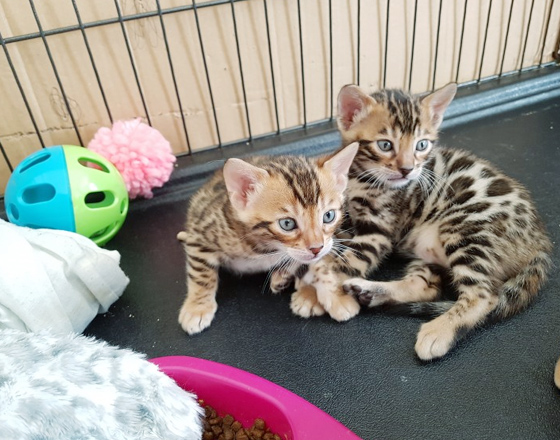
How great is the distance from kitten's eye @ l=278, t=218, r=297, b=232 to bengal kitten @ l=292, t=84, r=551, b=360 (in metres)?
0.22

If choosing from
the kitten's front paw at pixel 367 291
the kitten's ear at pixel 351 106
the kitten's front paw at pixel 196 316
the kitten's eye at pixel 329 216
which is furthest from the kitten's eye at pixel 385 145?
the kitten's front paw at pixel 196 316

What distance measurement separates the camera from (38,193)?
5.27ft

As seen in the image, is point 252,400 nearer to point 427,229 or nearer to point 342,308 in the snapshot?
point 342,308

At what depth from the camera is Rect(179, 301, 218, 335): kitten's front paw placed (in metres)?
1.38

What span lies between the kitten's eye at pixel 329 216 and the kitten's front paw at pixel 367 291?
210 millimetres

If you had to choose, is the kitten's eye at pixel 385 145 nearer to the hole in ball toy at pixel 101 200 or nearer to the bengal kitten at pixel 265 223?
the bengal kitten at pixel 265 223

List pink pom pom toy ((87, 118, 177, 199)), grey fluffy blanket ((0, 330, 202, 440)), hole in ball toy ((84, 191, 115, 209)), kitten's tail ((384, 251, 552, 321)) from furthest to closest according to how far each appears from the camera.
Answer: pink pom pom toy ((87, 118, 177, 199)), hole in ball toy ((84, 191, 115, 209)), kitten's tail ((384, 251, 552, 321)), grey fluffy blanket ((0, 330, 202, 440))

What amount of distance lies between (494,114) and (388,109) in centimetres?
124

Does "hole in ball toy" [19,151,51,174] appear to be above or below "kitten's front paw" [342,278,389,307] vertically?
above

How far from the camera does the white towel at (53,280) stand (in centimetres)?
120

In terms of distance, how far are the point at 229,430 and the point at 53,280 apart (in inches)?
24.5

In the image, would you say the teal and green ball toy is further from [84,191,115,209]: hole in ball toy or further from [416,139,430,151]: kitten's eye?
[416,139,430,151]: kitten's eye

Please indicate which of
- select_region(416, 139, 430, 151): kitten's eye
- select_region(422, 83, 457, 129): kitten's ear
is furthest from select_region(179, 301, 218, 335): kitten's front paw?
select_region(422, 83, 457, 129): kitten's ear

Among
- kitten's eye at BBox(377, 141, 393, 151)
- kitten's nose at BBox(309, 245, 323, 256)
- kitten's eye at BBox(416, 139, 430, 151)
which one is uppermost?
kitten's eye at BBox(377, 141, 393, 151)
